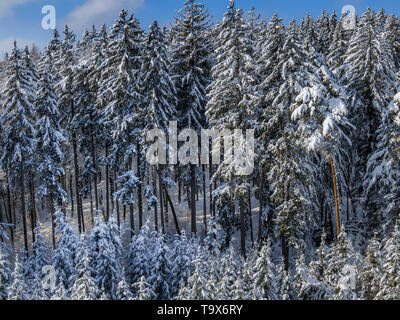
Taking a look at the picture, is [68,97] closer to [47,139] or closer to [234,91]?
[47,139]

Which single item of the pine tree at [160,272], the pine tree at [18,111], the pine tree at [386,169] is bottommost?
the pine tree at [160,272]

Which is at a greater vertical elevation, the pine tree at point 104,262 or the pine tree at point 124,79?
the pine tree at point 124,79

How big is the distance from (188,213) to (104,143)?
11228 millimetres

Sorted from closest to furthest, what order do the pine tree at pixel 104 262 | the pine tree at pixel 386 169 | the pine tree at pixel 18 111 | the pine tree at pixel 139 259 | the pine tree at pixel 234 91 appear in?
the pine tree at pixel 104 262
the pine tree at pixel 139 259
the pine tree at pixel 386 169
the pine tree at pixel 234 91
the pine tree at pixel 18 111

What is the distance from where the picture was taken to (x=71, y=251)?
21.7 meters

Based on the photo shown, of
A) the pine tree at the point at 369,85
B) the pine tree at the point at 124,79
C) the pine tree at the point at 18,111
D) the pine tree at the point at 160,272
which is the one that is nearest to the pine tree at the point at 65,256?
the pine tree at the point at 160,272

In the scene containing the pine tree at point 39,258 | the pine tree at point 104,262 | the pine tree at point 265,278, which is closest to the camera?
the pine tree at point 265,278

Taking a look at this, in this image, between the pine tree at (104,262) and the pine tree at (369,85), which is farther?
the pine tree at (369,85)

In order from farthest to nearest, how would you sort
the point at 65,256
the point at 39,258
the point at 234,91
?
the point at 234,91 → the point at 39,258 → the point at 65,256

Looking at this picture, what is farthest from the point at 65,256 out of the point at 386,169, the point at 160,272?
the point at 386,169

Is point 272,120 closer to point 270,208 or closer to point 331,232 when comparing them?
point 270,208

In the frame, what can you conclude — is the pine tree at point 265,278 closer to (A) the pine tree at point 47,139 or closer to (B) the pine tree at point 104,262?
(B) the pine tree at point 104,262

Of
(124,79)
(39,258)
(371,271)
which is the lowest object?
(39,258)

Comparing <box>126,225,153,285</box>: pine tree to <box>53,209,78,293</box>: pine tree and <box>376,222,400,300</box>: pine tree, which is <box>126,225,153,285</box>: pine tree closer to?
<box>53,209,78,293</box>: pine tree
